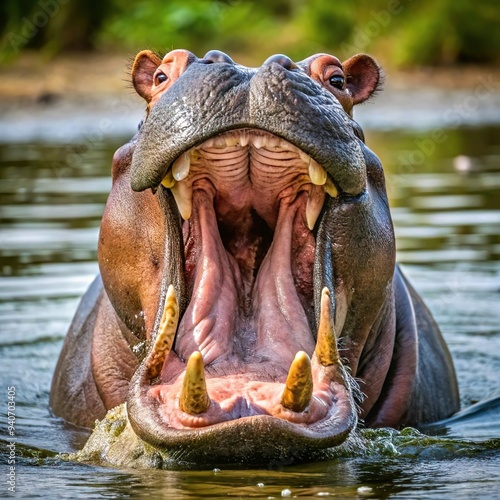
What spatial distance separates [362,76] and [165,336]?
4.96 ft

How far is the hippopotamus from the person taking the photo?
4.30m

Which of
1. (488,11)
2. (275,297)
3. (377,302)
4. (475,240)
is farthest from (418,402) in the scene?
(488,11)

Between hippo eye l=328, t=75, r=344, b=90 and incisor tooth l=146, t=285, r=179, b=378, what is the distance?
105cm

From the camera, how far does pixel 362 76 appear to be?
17.7ft

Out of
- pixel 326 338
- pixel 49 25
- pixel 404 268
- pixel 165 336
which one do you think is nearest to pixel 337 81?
pixel 326 338

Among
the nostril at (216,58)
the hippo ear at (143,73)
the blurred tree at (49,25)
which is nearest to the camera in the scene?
the nostril at (216,58)

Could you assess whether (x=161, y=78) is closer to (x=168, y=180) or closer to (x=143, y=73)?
(x=143, y=73)

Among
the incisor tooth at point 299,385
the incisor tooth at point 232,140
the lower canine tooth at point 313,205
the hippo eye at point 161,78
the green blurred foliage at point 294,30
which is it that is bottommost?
the incisor tooth at point 299,385

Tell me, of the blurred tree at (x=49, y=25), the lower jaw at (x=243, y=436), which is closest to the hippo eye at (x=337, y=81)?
the lower jaw at (x=243, y=436)

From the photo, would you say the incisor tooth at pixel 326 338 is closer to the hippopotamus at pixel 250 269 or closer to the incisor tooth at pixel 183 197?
the hippopotamus at pixel 250 269

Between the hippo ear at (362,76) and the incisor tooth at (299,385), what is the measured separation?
152 cm

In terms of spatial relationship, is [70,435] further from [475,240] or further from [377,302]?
[475,240]

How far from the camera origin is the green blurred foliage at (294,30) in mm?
25609

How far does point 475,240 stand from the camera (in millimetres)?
10391
